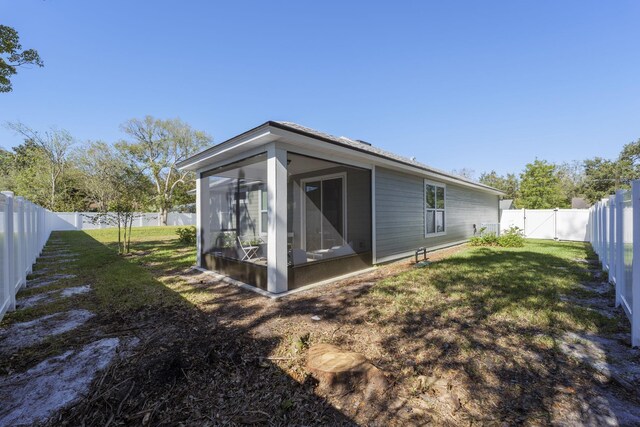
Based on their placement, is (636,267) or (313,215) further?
(313,215)

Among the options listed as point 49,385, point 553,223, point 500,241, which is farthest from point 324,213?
point 553,223

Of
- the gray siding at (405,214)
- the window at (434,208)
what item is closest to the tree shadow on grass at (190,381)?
the gray siding at (405,214)

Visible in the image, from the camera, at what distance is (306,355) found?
8.55 feet

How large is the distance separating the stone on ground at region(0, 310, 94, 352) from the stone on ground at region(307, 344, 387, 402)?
315 cm

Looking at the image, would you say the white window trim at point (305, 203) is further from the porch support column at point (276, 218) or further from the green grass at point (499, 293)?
the porch support column at point (276, 218)

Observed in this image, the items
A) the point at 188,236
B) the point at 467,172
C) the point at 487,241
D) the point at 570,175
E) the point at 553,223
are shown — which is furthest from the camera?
the point at 467,172

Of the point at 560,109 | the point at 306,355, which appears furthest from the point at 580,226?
the point at 306,355

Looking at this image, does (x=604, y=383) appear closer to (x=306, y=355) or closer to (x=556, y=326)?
(x=556, y=326)

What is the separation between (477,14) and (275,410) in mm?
10005

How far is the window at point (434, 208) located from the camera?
9547 mm

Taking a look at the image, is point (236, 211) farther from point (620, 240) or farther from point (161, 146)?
point (161, 146)

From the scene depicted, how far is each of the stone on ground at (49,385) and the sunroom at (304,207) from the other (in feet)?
8.33

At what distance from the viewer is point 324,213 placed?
816 centimetres

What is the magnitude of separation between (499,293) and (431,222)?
5.52m
